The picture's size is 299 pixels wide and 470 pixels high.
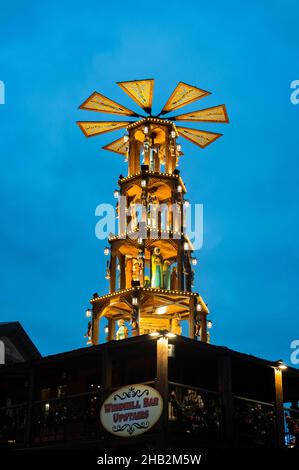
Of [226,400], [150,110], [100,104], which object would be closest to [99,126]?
[100,104]

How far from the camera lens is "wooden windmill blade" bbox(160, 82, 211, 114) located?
28.7m

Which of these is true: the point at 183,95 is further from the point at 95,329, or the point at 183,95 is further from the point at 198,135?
the point at 95,329

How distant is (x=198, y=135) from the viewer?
30859 millimetres

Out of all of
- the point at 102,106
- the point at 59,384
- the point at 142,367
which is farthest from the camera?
the point at 102,106

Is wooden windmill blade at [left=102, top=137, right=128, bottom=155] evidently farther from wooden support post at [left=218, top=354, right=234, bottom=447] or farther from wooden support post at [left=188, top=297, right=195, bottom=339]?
wooden support post at [left=218, top=354, right=234, bottom=447]

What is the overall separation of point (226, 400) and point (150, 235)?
304 inches

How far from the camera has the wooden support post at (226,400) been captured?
21.5 meters

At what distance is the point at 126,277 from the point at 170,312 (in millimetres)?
2300

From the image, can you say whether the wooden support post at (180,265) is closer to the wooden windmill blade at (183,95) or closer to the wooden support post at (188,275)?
the wooden support post at (188,275)

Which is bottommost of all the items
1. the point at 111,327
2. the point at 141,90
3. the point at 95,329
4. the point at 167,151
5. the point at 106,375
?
the point at 106,375

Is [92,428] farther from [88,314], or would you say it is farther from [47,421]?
[88,314]

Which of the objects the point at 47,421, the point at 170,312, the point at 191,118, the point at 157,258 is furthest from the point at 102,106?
the point at 47,421

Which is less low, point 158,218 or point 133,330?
point 158,218

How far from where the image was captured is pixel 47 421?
2333 centimetres
